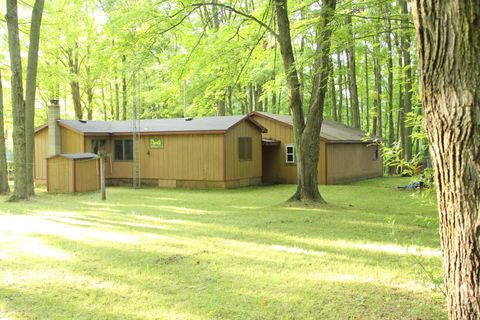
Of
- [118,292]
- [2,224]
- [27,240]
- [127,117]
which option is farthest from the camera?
[127,117]

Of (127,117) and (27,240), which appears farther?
(127,117)

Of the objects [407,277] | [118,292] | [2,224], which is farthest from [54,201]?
[407,277]

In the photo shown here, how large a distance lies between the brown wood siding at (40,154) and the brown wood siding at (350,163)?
12.2 metres

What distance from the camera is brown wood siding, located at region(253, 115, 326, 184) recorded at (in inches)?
816

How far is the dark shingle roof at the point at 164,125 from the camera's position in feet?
61.5

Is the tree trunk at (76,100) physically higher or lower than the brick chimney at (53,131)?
higher

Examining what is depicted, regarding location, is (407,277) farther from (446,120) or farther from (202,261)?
(446,120)

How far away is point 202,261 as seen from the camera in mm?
6168

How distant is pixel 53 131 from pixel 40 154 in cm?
232

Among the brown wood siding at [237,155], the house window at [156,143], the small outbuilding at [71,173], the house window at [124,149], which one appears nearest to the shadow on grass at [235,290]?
the small outbuilding at [71,173]

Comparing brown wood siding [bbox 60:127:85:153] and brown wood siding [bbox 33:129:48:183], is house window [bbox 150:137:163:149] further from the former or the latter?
brown wood siding [bbox 33:129:48:183]

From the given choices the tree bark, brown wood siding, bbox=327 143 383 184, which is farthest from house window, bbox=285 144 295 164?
the tree bark

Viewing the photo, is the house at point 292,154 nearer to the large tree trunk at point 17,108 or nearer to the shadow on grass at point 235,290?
the large tree trunk at point 17,108

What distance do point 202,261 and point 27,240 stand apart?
3.28 meters
